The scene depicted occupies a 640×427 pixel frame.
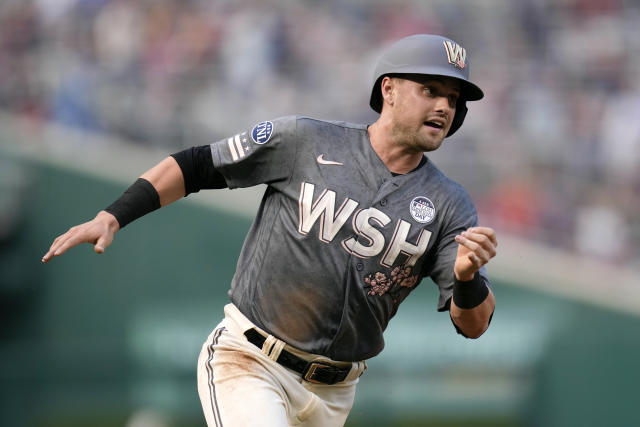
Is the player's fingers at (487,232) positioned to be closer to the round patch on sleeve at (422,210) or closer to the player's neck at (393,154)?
the round patch on sleeve at (422,210)

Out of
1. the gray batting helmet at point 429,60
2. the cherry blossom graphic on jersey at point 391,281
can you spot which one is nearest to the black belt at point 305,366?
the cherry blossom graphic on jersey at point 391,281

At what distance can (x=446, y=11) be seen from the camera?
512 inches

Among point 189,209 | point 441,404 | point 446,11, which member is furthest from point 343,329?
point 446,11

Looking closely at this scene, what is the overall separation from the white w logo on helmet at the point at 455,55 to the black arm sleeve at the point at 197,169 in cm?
116

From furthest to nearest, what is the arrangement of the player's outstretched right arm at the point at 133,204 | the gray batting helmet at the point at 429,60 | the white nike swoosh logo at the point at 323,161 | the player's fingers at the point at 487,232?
the white nike swoosh logo at the point at 323,161 < the gray batting helmet at the point at 429,60 < the player's outstretched right arm at the point at 133,204 < the player's fingers at the point at 487,232

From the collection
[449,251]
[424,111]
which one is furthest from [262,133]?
[449,251]

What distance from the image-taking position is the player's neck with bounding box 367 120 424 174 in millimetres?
4523

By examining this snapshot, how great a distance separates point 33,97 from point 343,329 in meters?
8.40

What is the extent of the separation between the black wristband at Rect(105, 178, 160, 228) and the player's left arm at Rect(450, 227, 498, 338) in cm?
137

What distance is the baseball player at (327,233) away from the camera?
4.34m

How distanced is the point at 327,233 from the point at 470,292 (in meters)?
0.67

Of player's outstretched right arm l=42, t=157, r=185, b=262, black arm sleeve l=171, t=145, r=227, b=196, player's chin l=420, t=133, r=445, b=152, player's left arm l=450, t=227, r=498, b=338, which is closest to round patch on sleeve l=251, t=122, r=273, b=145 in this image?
black arm sleeve l=171, t=145, r=227, b=196

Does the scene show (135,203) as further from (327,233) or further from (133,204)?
(327,233)

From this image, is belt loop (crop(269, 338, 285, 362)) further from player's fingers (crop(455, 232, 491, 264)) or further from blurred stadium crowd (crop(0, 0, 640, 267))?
blurred stadium crowd (crop(0, 0, 640, 267))
